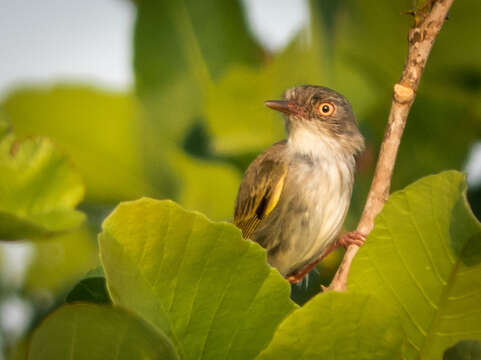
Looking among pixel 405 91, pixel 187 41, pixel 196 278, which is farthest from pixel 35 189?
pixel 187 41

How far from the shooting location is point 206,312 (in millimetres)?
1433

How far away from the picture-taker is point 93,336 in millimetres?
1264

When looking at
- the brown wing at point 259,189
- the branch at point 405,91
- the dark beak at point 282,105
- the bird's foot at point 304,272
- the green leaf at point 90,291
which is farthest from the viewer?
the brown wing at point 259,189

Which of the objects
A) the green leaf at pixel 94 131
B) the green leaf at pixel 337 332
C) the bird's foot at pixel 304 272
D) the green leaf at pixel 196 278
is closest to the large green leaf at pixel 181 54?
the green leaf at pixel 94 131

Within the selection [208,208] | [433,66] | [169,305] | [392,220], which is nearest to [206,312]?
[169,305]

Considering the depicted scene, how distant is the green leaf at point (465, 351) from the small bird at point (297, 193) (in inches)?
75.0

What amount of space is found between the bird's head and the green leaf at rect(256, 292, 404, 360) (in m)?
2.36

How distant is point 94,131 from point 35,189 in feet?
5.77

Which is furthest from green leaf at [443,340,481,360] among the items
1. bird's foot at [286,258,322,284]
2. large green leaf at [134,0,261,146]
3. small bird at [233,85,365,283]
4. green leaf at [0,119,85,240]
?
large green leaf at [134,0,261,146]

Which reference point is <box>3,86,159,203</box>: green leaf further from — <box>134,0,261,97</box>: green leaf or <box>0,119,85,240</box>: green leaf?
<box>0,119,85,240</box>: green leaf

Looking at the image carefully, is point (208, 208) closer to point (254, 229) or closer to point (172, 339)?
point (254, 229)

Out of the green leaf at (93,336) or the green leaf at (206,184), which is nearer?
the green leaf at (93,336)

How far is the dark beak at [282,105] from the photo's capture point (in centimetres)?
335

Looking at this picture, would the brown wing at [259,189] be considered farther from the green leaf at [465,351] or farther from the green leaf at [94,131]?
the green leaf at [465,351]
